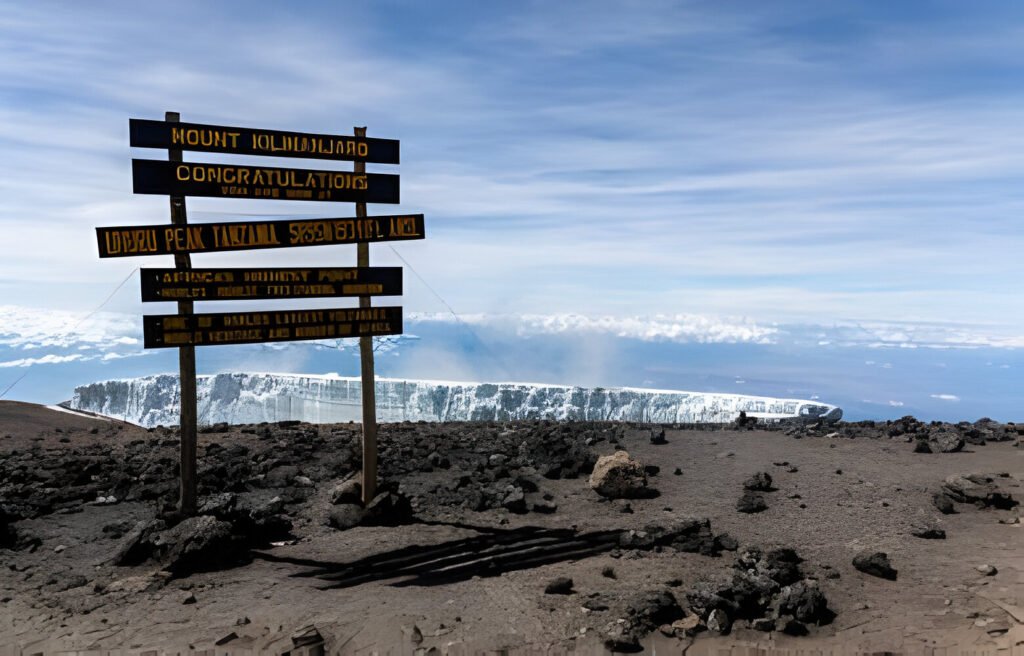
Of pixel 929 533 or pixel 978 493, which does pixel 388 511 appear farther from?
pixel 978 493

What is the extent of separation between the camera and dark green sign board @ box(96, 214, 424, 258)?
38.9 feet

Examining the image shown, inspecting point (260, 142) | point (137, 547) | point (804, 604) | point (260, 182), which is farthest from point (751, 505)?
point (260, 142)

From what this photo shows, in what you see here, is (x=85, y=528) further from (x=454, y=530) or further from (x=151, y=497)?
(x=454, y=530)

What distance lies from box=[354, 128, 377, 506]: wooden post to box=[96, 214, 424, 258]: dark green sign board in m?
0.32

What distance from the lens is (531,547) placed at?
38.5 feet

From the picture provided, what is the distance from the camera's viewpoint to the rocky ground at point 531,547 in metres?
8.70

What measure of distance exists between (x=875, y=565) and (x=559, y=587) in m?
4.84

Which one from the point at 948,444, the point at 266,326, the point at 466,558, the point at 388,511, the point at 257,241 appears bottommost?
the point at 466,558

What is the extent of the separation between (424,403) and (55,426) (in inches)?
1887

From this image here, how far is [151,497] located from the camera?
14945 millimetres

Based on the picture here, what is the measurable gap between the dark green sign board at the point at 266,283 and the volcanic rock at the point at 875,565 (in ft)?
30.4

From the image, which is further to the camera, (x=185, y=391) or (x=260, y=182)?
A: (x=260, y=182)

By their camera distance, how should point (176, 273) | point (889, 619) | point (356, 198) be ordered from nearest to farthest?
point (889, 619) < point (176, 273) < point (356, 198)

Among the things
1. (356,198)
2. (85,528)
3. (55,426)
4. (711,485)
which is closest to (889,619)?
(711,485)
